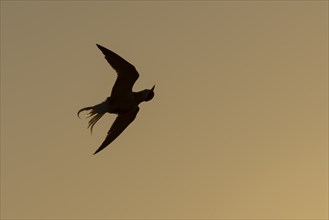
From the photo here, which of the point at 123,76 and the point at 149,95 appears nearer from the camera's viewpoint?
the point at 123,76

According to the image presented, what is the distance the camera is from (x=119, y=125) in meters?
44.8

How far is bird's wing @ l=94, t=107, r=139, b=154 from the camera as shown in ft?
146

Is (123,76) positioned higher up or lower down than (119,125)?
higher up

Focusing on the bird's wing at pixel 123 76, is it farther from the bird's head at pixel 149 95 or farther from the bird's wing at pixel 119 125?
the bird's wing at pixel 119 125

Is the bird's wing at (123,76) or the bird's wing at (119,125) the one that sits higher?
the bird's wing at (123,76)

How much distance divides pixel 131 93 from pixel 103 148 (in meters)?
2.49

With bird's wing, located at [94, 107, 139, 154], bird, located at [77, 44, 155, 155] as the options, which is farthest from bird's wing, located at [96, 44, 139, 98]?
bird's wing, located at [94, 107, 139, 154]

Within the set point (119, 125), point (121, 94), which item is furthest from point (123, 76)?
point (119, 125)

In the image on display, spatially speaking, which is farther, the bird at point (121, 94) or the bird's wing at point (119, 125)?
the bird's wing at point (119, 125)

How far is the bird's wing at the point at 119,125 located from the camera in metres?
44.5

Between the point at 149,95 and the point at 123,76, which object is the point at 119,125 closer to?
the point at 149,95

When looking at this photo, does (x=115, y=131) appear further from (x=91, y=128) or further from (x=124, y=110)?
(x=91, y=128)

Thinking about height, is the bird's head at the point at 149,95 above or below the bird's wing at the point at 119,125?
above

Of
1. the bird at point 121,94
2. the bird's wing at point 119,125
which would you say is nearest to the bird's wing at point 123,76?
the bird at point 121,94
